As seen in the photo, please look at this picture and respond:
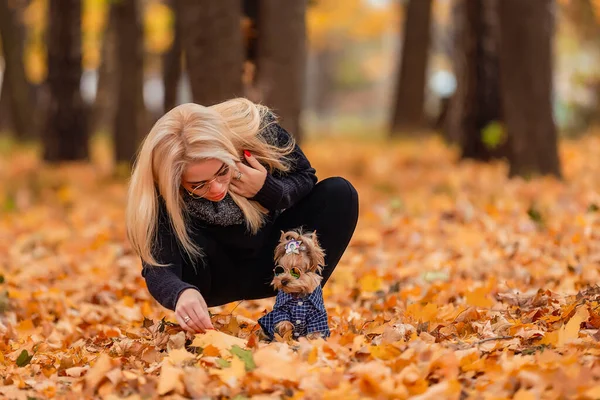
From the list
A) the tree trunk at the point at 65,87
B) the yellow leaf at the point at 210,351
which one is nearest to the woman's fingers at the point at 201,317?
the yellow leaf at the point at 210,351

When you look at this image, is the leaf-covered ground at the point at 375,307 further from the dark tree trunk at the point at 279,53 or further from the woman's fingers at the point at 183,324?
the dark tree trunk at the point at 279,53

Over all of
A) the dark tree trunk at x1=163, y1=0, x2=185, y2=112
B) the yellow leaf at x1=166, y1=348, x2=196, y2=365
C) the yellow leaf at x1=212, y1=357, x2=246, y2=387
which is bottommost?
the yellow leaf at x1=166, y1=348, x2=196, y2=365

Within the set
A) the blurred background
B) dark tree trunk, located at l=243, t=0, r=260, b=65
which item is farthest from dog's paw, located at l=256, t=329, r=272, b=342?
dark tree trunk, located at l=243, t=0, r=260, b=65

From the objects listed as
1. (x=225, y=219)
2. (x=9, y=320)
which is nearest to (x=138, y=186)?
(x=225, y=219)

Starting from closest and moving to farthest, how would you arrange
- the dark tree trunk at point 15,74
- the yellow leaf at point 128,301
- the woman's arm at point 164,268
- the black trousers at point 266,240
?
1. the woman's arm at point 164,268
2. the black trousers at point 266,240
3. the yellow leaf at point 128,301
4. the dark tree trunk at point 15,74

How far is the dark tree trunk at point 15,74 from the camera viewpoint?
14.5 meters

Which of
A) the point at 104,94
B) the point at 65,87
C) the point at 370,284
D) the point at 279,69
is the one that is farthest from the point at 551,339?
the point at 104,94

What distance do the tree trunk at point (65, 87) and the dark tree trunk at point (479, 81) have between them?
4850 mm

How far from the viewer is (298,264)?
3129 mm

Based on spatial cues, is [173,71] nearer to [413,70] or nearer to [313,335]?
[413,70]

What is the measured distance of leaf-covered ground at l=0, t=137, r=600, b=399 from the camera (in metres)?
2.69

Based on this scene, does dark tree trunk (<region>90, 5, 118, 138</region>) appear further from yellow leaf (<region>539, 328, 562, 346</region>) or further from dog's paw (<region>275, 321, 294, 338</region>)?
yellow leaf (<region>539, 328, 562, 346</region>)

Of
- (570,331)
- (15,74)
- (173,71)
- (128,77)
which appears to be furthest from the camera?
(15,74)

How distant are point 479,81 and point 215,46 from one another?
4419 mm
